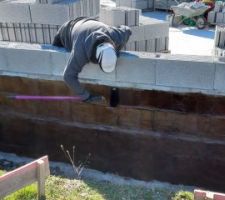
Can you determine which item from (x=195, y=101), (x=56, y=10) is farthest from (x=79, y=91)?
(x=56, y=10)

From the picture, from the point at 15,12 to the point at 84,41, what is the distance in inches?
101

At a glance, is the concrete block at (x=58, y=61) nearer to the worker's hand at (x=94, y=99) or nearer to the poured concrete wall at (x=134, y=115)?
the poured concrete wall at (x=134, y=115)

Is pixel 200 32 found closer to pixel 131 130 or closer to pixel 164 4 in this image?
pixel 164 4

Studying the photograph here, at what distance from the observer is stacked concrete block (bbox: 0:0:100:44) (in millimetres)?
6504

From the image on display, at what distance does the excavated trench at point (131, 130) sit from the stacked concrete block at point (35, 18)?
1204mm

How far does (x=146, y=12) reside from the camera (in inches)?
504

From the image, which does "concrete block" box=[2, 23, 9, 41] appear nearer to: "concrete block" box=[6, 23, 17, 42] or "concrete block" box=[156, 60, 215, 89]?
"concrete block" box=[6, 23, 17, 42]

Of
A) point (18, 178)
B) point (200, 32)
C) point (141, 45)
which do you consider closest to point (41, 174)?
point (18, 178)

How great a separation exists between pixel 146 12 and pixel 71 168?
814 cm

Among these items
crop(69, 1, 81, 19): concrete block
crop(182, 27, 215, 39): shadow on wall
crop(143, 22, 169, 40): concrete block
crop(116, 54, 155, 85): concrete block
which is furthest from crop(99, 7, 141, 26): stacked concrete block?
crop(182, 27, 215, 39): shadow on wall

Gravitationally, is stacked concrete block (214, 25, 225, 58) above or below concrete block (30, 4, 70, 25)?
below

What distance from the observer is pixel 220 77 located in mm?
4727

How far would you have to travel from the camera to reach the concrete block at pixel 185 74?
4777 millimetres

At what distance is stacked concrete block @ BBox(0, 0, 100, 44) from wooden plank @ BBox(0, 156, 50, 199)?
10.9 ft
